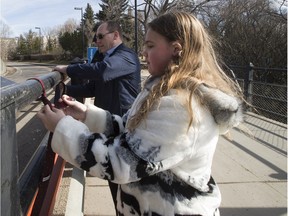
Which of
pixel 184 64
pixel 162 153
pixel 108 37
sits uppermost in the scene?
pixel 108 37

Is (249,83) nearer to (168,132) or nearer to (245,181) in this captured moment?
(245,181)

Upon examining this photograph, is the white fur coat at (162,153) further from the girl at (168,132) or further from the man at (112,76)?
the man at (112,76)

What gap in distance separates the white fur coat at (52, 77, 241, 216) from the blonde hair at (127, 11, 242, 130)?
40mm

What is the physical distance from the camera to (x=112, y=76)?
3295 millimetres

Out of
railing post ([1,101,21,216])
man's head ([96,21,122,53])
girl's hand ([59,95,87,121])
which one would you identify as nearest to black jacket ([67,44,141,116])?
man's head ([96,21,122,53])

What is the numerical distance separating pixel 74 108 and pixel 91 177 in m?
2.73

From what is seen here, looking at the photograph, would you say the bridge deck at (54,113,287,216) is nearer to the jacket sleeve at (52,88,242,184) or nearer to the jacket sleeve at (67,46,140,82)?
the jacket sleeve at (67,46,140,82)

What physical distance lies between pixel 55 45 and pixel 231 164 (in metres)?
79.6

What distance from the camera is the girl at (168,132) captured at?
1453 millimetres

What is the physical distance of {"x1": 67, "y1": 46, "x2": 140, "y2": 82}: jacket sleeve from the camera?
3211 mm

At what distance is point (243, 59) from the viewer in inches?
632

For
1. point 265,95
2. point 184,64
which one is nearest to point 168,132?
point 184,64

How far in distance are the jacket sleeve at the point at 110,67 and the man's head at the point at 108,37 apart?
0.75 ft

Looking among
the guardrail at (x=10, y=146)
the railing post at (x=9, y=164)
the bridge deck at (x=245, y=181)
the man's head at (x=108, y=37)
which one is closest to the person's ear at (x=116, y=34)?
the man's head at (x=108, y=37)
